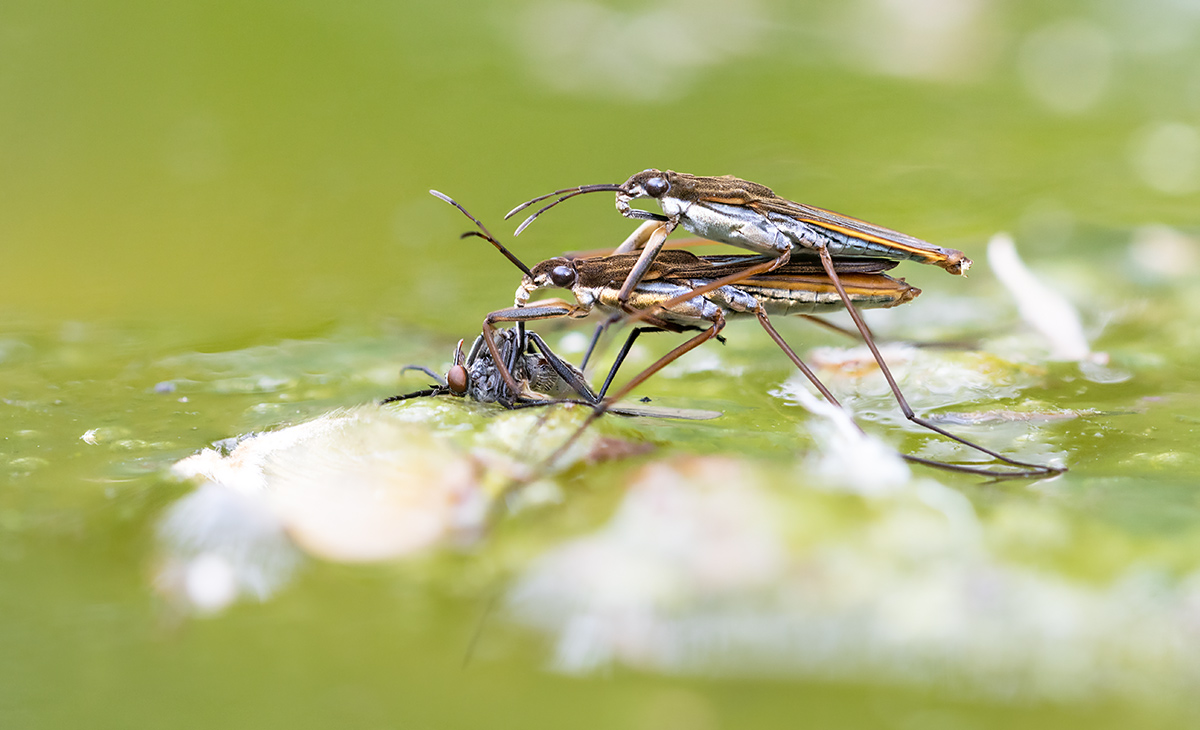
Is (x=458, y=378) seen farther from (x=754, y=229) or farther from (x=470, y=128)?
(x=470, y=128)

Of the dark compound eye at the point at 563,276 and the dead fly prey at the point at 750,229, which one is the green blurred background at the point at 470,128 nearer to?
the dark compound eye at the point at 563,276

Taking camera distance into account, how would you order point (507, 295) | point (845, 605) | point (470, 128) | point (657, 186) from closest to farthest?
1. point (845, 605)
2. point (657, 186)
3. point (507, 295)
4. point (470, 128)

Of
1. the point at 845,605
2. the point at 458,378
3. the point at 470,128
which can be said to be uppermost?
the point at 470,128

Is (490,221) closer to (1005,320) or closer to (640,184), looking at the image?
(640,184)

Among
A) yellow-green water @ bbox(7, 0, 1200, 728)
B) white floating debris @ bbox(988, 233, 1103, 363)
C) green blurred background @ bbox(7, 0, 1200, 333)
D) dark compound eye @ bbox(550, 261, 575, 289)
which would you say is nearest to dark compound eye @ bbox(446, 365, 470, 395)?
yellow-green water @ bbox(7, 0, 1200, 728)

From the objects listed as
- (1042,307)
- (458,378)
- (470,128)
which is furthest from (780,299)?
(470,128)

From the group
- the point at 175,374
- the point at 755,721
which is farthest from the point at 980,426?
the point at 175,374
